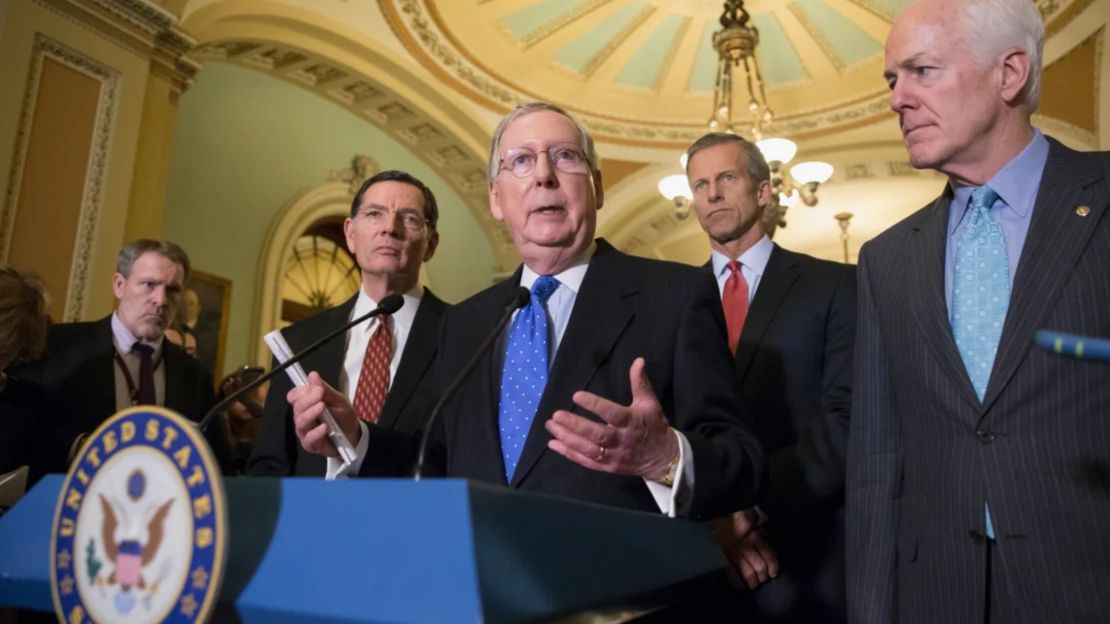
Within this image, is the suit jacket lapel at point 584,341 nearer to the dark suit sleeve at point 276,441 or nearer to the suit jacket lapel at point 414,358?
the suit jacket lapel at point 414,358

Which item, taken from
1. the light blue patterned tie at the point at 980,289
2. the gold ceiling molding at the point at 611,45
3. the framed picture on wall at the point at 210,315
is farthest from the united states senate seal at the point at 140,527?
the gold ceiling molding at the point at 611,45

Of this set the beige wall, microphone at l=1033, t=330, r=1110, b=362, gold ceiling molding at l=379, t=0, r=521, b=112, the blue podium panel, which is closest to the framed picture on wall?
the beige wall

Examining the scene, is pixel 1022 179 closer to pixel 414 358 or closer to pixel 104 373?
pixel 414 358

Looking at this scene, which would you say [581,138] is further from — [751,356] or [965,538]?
[965,538]

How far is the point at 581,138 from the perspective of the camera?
1541mm

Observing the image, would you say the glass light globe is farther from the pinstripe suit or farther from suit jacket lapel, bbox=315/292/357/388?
the pinstripe suit

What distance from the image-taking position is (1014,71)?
138 cm

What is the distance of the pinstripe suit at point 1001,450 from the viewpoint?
1.17 metres

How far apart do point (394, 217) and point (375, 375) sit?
1.41 feet

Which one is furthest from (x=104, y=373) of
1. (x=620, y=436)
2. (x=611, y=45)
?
(x=611, y=45)

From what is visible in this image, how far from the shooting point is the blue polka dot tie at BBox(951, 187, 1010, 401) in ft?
4.27

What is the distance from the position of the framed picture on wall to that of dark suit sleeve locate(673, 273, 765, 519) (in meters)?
5.51

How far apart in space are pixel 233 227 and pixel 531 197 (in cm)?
575

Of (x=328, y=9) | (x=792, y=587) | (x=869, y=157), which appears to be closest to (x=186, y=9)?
(x=328, y=9)
